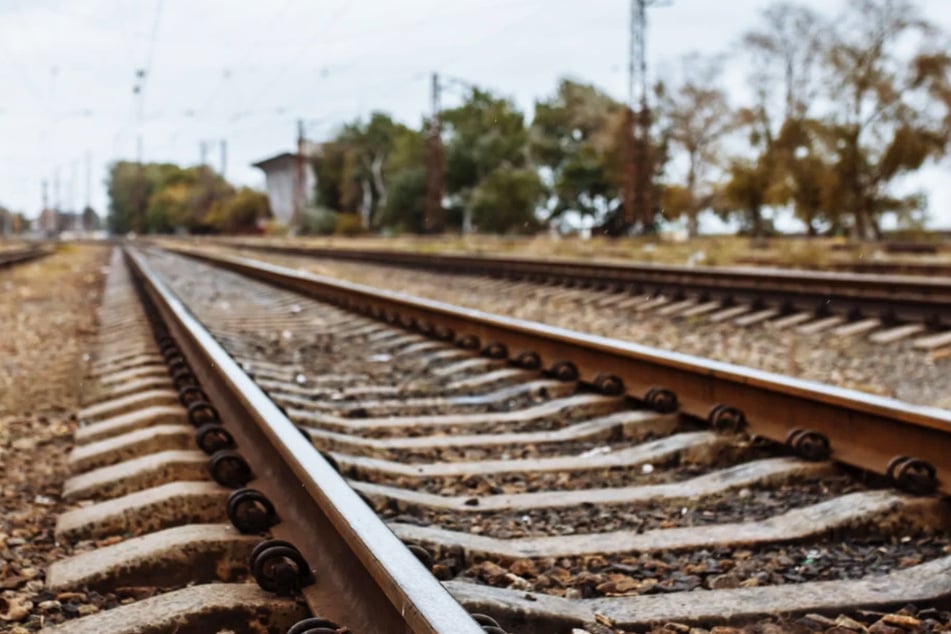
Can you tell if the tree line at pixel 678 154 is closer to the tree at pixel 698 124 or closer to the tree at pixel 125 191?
the tree at pixel 698 124

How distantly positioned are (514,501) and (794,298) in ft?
18.7

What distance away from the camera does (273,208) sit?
95.8 meters

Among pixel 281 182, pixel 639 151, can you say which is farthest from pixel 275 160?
pixel 639 151

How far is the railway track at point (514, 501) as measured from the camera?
2.00m

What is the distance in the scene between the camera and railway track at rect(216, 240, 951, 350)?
274 inches

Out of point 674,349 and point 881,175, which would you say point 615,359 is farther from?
point 881,175

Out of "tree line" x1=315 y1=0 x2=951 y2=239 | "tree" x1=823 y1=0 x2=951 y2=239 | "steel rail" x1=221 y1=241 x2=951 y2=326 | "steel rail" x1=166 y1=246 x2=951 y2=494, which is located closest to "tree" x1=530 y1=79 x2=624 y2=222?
"tree line" x1=315 y1=0 x2=951 y2=239

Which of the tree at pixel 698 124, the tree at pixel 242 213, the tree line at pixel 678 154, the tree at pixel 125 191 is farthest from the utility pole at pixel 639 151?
the tree at pixel 125 191

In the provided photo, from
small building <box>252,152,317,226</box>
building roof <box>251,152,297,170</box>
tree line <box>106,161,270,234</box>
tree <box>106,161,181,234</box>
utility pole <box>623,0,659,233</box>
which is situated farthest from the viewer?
tree <box>106,161,181,234</box>

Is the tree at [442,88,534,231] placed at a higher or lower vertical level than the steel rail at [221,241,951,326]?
higher

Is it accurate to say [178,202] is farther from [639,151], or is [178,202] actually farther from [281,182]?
A: [639,151]

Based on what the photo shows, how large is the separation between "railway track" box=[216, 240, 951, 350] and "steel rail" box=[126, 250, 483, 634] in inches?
184

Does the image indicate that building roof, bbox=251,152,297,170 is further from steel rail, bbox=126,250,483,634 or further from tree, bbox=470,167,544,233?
steel rail, bbox=126,250,483,634

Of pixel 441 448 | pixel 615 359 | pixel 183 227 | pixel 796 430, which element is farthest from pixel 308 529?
pixel 183 227
